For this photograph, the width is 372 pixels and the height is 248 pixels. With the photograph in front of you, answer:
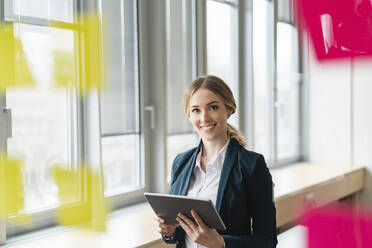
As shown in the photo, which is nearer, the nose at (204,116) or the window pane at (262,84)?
the nose at (204,116)

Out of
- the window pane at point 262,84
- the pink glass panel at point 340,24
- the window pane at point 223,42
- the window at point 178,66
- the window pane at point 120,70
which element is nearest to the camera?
the window pane at point 120,70

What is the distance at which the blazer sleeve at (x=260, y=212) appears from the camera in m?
1.37

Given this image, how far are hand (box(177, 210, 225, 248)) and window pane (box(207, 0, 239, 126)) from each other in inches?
74.9

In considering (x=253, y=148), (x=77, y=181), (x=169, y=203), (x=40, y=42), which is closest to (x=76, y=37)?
(x=40, y=42)

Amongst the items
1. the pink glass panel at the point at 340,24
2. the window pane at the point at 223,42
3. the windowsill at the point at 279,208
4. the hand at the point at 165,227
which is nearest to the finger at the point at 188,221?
the hand at the point at 165,227

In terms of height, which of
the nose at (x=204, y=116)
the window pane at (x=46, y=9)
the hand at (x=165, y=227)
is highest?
the window pane at (x=46, y=9)

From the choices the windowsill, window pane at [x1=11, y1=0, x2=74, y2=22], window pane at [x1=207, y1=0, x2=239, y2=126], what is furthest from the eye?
window pane at [x1=207, y1=0, x2=239, y2=126]

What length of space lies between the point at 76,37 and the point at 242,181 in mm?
1156

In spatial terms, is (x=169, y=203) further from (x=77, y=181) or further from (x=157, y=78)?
(x=157, y=78)

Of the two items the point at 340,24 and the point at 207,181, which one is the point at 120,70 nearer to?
the point at 207,181

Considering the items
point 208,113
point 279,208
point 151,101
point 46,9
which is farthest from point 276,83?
point 208,113

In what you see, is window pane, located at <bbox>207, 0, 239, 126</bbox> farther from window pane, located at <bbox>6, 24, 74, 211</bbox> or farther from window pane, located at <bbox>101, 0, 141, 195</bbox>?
window pane, located at <bbox>6, 24, 74, 211</bbox>

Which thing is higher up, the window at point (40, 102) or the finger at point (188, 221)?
the window at point (40, 102)

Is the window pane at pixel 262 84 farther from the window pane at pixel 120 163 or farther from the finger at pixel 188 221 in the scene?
the finger at pixel 188 221
